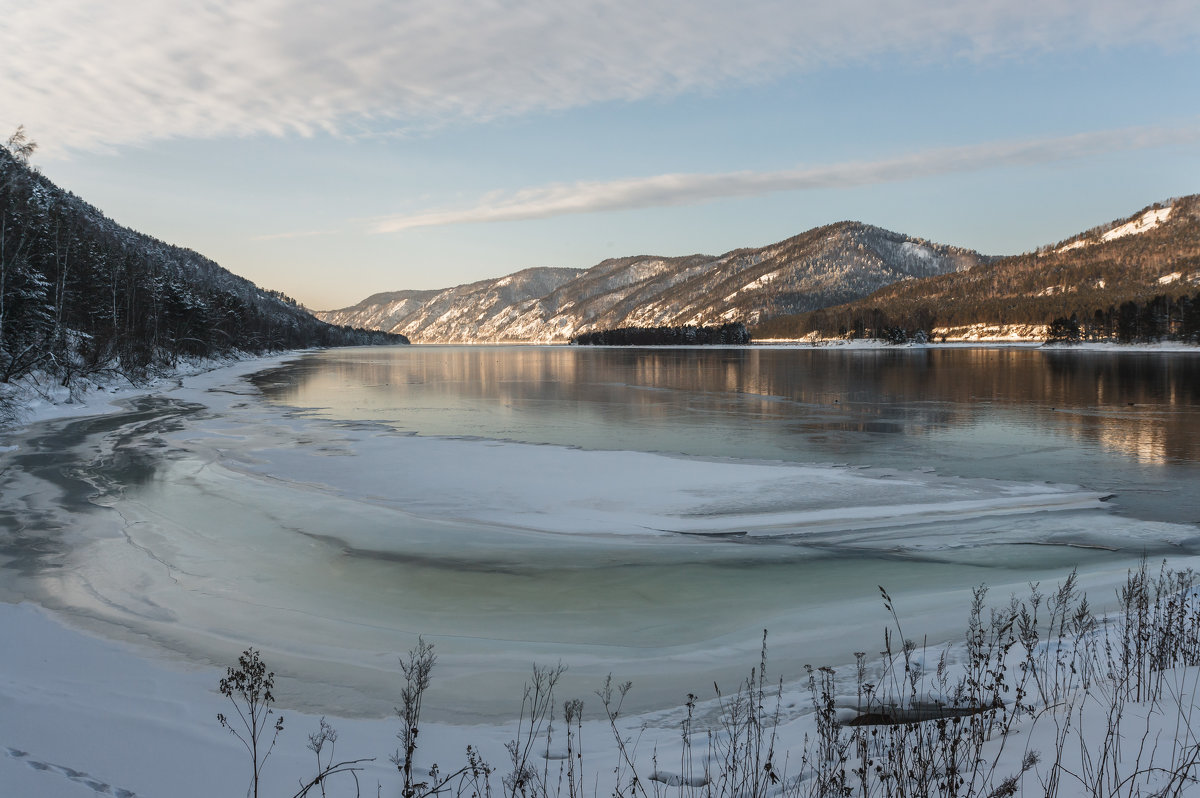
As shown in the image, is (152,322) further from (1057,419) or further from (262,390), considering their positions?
(1057,419)

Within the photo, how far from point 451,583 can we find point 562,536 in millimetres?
2716

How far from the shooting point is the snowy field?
5348mm

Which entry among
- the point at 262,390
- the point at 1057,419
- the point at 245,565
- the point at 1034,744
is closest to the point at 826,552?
the point at 1034,744

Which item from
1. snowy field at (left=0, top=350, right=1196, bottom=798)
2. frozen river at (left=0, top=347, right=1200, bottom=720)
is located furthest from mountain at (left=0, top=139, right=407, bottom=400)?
snowy field at (left=0, top=350, right=1196, bottom=798)

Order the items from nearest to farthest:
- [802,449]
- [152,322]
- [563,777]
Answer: [563,777] → [802,449] → [152,322]

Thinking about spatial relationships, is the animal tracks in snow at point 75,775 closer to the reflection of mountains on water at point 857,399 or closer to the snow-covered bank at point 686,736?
the snow-covered bank at point 686,736

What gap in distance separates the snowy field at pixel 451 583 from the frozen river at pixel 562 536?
0.06 metres

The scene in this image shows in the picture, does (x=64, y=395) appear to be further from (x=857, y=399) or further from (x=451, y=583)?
(x=857, y=399)

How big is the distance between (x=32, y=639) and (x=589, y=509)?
27.5 feet

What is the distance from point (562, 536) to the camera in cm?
1162

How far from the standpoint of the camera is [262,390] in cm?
4397

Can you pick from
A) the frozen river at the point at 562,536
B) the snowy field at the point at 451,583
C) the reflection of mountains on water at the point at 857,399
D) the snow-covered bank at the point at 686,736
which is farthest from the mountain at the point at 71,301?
the snow-covered bank at the point at 686,736

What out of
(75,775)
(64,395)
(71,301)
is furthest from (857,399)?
(71,301)

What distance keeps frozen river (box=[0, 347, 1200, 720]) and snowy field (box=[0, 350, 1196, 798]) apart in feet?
0.19
